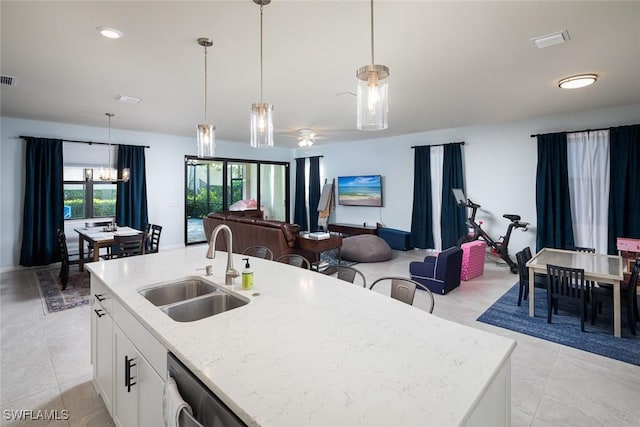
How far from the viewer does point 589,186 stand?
530cm

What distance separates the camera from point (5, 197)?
18.0ft

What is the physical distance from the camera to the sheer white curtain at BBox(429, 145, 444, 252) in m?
7.01

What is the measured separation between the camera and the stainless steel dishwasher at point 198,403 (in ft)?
3.02

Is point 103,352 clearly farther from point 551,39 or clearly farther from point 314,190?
point 314,190

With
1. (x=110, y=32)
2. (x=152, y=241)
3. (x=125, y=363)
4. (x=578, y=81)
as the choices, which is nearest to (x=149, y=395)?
(x=125, y=363)

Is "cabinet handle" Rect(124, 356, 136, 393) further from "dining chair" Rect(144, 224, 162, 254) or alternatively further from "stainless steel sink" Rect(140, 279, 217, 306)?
"dining chair" Rect(144, 224, 162, 254)

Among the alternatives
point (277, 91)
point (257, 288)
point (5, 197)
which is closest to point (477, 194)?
point (277, 91)

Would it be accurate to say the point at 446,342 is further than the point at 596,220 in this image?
No

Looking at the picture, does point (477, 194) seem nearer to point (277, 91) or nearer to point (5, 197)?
point (277, 91)

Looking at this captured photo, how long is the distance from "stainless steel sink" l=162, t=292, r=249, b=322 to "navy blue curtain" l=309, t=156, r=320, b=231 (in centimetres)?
744

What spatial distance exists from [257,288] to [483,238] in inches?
214

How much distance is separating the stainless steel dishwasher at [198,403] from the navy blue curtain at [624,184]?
21.2 feet

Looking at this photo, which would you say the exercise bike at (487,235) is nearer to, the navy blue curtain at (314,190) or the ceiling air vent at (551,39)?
the ceiling air vent at (551,39)

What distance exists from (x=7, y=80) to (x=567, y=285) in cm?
664
